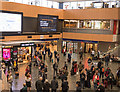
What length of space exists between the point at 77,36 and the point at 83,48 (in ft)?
13.3

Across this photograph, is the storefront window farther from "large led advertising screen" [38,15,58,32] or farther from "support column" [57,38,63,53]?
"large led advertising screen" [38,15,58,32]

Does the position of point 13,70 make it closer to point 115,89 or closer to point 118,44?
point 115,89

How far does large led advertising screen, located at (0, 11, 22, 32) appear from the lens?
2059cm

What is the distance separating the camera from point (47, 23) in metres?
26.3

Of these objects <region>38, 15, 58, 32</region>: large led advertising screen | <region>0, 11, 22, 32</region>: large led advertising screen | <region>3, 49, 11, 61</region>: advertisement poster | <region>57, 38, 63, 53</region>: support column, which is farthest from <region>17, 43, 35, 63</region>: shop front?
<region>57, 38, 63, 53</region>: support column

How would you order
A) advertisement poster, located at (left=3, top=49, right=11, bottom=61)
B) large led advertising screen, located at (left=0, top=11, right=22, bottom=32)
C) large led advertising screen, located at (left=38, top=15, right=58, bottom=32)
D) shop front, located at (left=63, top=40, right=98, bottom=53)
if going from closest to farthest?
1. advertisement poster, located at (left=3, top=49, right=11, bottom=61)
2. large led advertising screen, located at (left=0, top=11, right=22, bottom=32)
3. large led advertising screen, located at (left=38, top=15, right=58, bottom=32)
4. shop front, located at (left=63, top=40, right=98, bottom=53)

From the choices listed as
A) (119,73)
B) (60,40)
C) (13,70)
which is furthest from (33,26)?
(119,73)

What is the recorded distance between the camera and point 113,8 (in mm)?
24531

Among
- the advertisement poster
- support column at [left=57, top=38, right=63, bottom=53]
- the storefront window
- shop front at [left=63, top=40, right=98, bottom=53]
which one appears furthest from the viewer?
shop front at [left=63, top=40, right=98, bottom=53]

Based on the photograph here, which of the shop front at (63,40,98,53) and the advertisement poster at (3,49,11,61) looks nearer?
the advertisement poster at (3,49,11,61)

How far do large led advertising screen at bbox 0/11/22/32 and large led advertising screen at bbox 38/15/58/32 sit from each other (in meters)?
3.76

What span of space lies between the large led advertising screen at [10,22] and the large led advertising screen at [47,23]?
3.76m

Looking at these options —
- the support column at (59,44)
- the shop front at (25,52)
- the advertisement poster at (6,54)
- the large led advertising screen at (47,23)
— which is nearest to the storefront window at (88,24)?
the support column at (59,44)

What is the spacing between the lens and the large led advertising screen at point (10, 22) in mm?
20594
